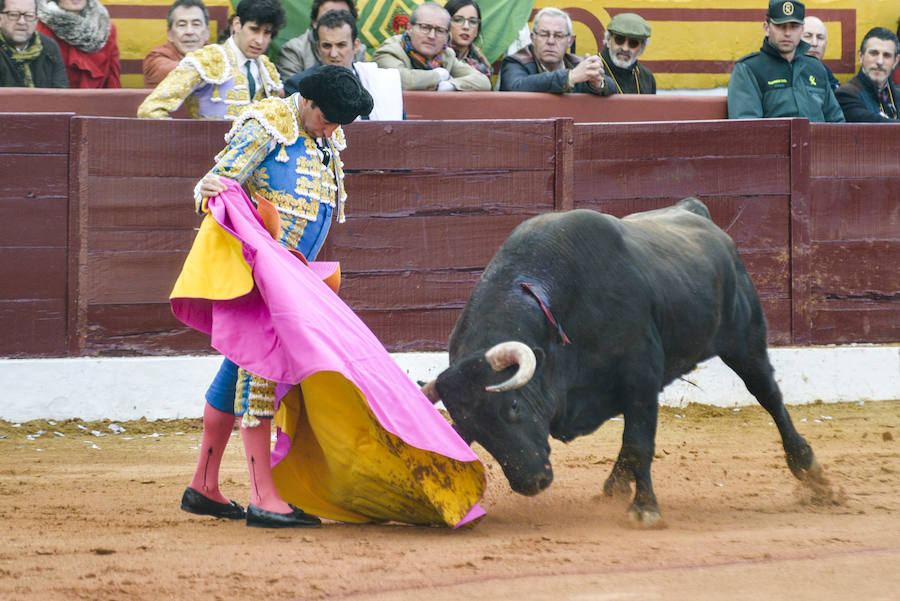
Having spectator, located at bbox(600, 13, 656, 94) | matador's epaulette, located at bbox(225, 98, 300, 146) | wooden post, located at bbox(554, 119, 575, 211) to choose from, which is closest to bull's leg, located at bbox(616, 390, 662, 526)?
matador's epaulette, located at bbox(225, 98, 300, 146)

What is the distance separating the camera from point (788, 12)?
20.9 feet

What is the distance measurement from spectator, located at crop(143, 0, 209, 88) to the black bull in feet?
8.50

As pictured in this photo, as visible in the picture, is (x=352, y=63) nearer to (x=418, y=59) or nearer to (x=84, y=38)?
(x=418, y=59)

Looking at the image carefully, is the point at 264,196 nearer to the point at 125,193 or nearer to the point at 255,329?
the point at 255,329

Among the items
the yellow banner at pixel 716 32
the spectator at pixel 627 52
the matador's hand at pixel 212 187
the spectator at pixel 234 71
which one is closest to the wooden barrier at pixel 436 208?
the spectator at pixel 234 71

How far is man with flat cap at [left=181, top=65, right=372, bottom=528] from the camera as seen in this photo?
3.37 meters

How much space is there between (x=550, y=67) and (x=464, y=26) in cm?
52

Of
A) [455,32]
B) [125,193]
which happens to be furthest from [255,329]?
[455,32]

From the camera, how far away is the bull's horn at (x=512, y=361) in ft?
10.5

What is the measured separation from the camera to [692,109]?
6.59 meters

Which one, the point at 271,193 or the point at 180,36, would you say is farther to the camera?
the point at 180,36

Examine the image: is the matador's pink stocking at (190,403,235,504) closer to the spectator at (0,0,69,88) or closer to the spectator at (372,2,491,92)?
the spectator at (0,0,69,88)

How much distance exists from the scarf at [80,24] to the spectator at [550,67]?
2.08m

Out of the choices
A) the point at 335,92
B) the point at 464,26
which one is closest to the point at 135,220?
the point at 464,26
